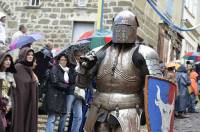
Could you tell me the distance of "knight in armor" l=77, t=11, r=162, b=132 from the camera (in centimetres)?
672

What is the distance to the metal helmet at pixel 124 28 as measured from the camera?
6914 mm

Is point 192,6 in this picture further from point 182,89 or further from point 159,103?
point 159,103

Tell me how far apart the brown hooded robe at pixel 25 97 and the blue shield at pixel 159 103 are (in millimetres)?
2964

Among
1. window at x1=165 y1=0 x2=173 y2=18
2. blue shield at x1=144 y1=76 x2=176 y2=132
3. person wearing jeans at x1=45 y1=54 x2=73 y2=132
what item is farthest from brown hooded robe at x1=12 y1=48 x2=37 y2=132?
window at x1=165 y1=0 x2=173 y2=18

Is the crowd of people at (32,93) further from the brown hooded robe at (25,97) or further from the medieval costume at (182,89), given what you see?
the medieval costume at (182,89)

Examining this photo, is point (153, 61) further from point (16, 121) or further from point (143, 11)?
point (143, 11)

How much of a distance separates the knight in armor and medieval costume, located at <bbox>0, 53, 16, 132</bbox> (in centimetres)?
187

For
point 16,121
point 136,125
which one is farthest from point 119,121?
point 16,121

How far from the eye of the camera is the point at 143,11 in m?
22.7

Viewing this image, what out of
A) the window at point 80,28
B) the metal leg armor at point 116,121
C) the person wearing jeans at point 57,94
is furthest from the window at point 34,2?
the metal leg armor at point 116,121

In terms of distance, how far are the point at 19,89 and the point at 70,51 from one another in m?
1.97

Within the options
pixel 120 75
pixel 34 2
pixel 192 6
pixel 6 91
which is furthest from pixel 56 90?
pixel 192 6

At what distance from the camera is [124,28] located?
6930mm

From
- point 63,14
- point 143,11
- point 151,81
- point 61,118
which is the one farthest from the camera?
point 143,11
